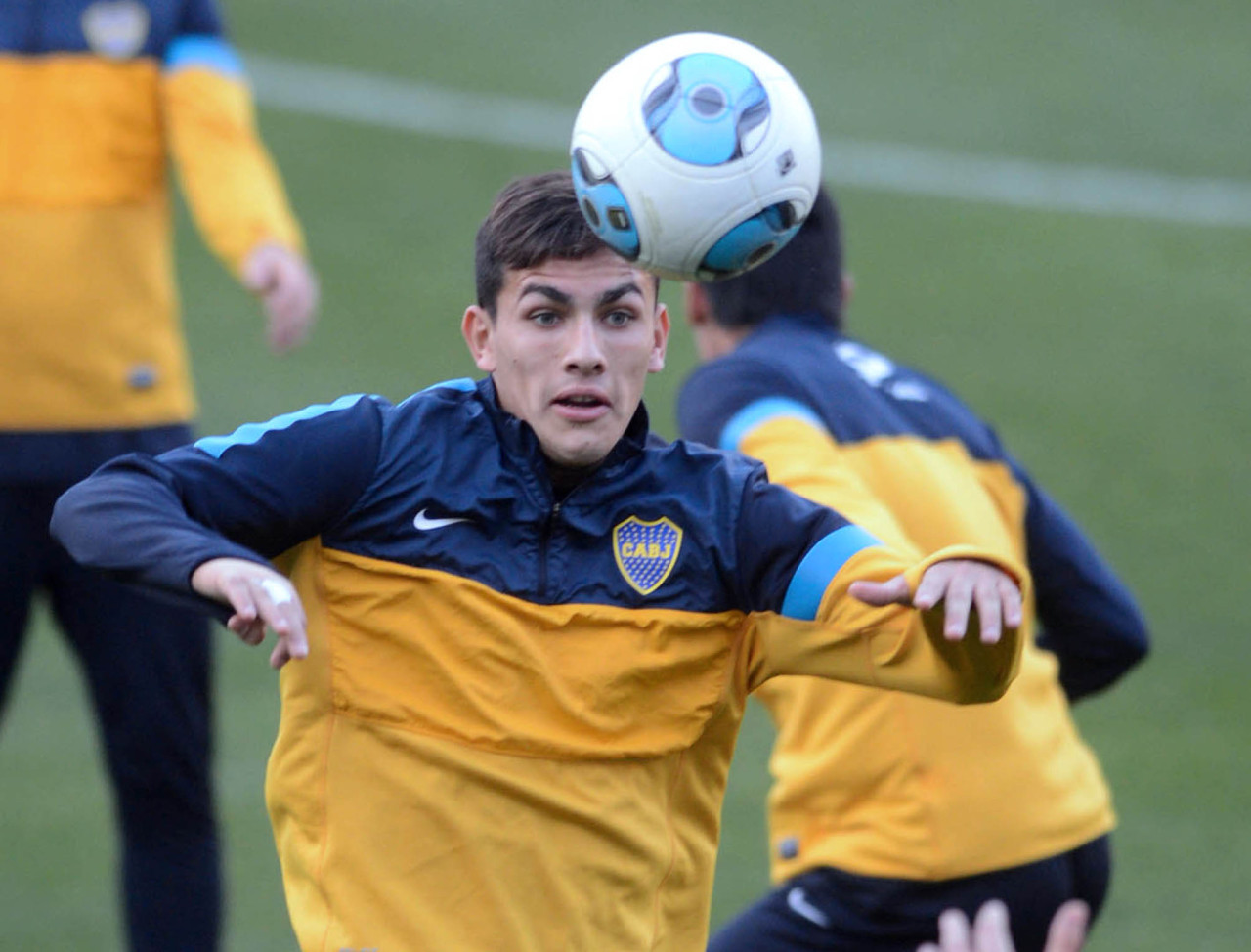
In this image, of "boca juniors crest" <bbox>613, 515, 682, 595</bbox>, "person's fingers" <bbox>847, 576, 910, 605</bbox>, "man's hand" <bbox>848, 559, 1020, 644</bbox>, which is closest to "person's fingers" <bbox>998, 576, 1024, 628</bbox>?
"man's hand" <bbox>848, 559, 1020, 644</bbox>

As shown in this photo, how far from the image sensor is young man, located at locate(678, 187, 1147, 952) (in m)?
4.50

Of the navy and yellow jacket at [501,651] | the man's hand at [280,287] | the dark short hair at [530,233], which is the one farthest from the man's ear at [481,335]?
the man's hand at [280,287]

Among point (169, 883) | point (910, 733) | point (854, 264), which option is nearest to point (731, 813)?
point (169, 883)

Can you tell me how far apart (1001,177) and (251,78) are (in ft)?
19.1

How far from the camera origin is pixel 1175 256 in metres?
14.4

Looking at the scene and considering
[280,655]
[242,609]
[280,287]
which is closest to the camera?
[242,609]

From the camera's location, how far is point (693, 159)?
12.0 feet

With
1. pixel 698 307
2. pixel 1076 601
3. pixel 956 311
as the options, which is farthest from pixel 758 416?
pixel 956 311

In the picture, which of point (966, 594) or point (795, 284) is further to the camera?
point (795, 284)

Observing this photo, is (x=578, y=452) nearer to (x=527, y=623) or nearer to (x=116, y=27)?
(x=527, y=623)

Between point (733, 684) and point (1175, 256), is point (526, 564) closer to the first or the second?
point (733, 684)

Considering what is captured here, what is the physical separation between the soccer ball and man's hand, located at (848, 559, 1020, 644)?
769 mm

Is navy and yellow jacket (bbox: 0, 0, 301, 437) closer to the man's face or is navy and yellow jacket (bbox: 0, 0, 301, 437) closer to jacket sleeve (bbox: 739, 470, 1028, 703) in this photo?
the man's face

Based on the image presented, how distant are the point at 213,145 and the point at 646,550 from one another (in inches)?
99.5
